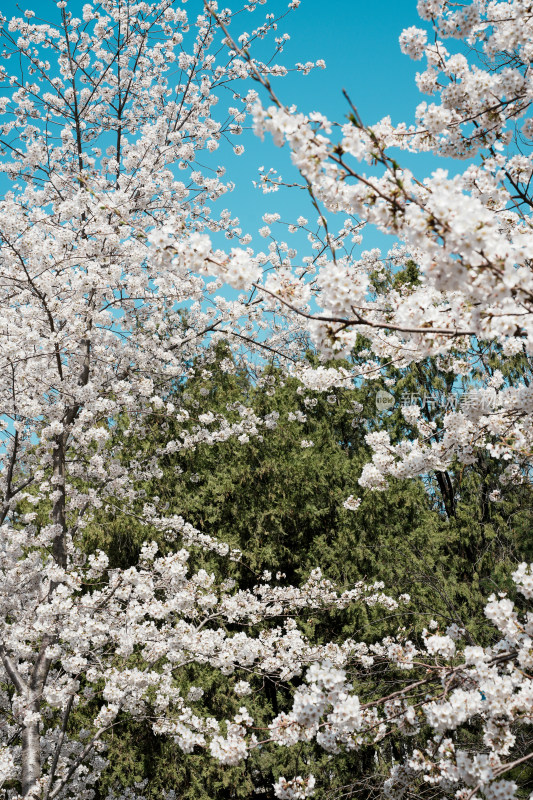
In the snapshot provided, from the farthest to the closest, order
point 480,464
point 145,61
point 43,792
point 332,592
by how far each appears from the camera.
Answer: point 480,464 → point 145,61 → point 332,592 → point 43,792

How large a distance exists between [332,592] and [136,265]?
13.9ft

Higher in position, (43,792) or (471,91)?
(471,91)

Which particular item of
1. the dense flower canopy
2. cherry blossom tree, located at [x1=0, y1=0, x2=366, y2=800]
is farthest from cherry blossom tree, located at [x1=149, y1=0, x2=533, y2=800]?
cherry blossom tree, located at [x1=0, y1=0, x2=366, y2=800]

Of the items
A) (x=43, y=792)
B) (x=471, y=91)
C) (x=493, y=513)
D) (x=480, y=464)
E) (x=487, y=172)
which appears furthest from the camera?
(x=480, y=464)

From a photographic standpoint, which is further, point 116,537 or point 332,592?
point 116,537

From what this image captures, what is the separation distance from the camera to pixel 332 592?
671cm

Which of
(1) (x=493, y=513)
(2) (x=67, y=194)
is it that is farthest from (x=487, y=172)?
(1) (x=493, y=513)

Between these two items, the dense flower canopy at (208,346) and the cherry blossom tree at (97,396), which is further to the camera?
the cherry blossom tree at (97,396)

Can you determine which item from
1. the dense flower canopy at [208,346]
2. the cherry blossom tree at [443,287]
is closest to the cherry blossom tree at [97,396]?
the dense flower canopy at [208,346]

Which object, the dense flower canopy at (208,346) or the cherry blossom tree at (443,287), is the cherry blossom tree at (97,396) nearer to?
the dense flower canopy at (208,346)

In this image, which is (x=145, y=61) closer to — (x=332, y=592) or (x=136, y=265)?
Result: (x=136, y=265)

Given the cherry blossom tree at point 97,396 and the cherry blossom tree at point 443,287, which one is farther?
the cherry blossom tree at point 97,396

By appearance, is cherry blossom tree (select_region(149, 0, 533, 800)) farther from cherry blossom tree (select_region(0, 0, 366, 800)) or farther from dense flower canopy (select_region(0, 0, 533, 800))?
cherry blossom tree (select_region(0, 0, 366, 800))

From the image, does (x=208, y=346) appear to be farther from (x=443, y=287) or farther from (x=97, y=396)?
(x=443, y=287)
